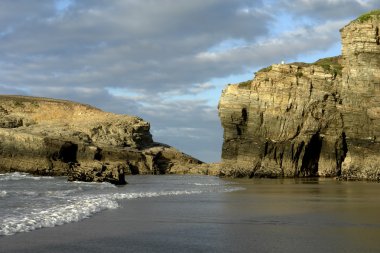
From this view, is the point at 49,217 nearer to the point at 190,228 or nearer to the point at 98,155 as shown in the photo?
the point at 190,228

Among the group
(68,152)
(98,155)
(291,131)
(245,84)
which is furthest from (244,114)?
(68,152)

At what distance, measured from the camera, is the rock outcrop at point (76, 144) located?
57.1 meters

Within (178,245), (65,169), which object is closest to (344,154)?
(65,169)

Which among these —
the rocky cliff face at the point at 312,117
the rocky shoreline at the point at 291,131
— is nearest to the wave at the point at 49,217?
the rocky shoreline at the point at 291,131

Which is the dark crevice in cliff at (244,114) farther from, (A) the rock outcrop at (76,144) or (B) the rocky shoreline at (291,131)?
(A) the rock outcrop at (76,144)

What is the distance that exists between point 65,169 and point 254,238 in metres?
47.8

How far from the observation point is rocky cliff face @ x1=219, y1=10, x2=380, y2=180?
158ft

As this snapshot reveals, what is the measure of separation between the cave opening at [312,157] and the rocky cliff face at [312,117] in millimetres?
30

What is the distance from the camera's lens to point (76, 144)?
62.9m

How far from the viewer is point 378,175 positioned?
45.6 meters

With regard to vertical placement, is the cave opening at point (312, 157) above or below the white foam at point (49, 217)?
above

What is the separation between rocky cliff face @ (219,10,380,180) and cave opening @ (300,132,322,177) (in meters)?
0.03

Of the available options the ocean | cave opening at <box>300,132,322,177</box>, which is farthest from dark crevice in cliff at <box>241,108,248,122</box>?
the ocean

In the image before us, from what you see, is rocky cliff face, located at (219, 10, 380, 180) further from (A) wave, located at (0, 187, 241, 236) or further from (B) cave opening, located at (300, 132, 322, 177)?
(A) wave, located at (0, 187, 241, 236)
